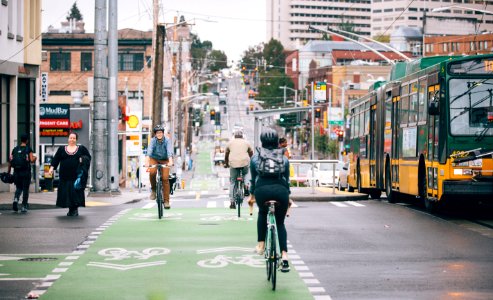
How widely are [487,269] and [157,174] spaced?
9.91 metres

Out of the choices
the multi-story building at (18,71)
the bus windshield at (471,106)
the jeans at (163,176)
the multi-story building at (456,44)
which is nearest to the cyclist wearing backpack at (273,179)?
the jeans at (163,176)

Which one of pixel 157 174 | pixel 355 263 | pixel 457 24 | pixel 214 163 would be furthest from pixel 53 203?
pixel 457 24

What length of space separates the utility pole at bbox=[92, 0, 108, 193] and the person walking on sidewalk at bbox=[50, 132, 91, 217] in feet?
31.4

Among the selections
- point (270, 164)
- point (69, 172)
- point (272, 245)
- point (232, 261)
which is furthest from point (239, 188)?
point (272, 245)

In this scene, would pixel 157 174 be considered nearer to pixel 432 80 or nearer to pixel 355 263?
pixel 432 80

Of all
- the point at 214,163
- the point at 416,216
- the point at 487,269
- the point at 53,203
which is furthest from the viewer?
the point at 214,163

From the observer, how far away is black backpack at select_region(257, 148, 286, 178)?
43.0 ft

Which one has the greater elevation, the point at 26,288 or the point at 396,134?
the point at 396,134

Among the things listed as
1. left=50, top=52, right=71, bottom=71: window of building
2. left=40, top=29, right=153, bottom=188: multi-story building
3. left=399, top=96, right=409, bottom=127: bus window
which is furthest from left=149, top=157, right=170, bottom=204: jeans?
left=50, top=52, right=71, bottom=71: window of building

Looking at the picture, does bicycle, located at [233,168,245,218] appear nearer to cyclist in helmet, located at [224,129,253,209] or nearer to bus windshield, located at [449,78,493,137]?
cyclist in helmet, located at [224,129,253,209]

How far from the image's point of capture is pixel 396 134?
30234 mm

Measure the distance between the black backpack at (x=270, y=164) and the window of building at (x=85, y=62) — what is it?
8594 cm

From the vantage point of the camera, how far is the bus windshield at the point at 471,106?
23984 mm

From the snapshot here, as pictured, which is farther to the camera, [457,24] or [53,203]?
[457,24]
